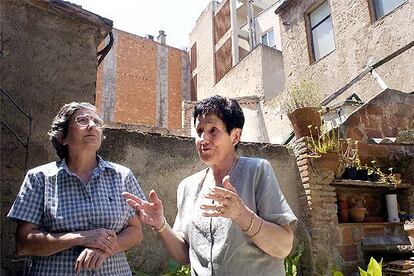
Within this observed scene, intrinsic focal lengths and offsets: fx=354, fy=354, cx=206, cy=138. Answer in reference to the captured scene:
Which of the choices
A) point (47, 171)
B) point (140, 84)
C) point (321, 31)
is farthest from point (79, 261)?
point (140, 84)

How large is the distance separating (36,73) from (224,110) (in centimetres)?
268

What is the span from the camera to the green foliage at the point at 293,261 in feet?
13.7

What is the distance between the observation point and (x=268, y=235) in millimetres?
1493

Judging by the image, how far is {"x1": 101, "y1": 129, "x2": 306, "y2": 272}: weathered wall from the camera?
3.80m

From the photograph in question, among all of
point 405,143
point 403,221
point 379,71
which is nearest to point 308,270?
point 403,221

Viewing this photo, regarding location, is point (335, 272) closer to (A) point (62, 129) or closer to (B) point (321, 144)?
(B) point (321, 144)

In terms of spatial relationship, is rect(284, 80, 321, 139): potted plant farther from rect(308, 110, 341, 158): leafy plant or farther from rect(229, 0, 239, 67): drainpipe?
rect(229, 0, 239, 67): drainpipe

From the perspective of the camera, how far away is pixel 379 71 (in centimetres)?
920

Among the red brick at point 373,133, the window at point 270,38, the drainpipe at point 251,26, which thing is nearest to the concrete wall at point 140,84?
the drainpipe at point 251,26

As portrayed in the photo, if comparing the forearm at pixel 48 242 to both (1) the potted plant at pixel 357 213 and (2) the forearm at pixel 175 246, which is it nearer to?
(2) the forearm at pixel 175 246

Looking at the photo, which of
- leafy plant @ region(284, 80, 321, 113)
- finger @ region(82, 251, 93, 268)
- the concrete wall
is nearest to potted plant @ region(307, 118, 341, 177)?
leafy plant @ region(284, 80, 321, 113)

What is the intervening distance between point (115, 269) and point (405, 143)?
5673 millimetres

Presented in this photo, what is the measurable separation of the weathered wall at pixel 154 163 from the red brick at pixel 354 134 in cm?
196

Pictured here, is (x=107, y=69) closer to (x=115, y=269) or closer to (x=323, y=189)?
(x=323, y=189)
